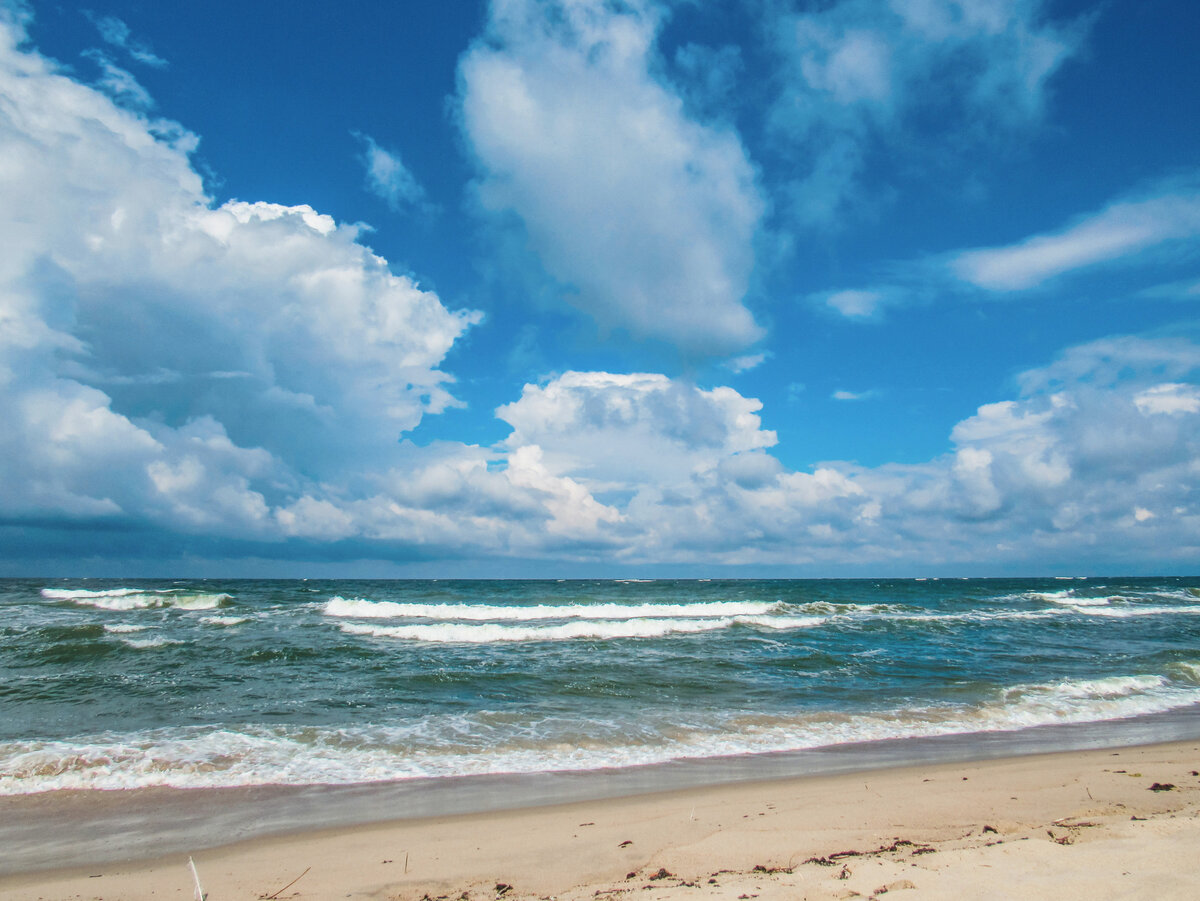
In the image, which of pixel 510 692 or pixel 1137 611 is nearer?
pixel 510 692

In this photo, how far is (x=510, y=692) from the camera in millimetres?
13680

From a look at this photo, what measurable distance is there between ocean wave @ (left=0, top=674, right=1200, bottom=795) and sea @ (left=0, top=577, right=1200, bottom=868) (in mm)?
45

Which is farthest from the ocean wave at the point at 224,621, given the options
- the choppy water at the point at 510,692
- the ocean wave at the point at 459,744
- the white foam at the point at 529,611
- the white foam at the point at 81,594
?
the white foam at the point at 81,594

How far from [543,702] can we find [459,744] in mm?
3139

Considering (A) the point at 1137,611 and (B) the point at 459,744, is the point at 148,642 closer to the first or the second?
(B) the point at 459,744

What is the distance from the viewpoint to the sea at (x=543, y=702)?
870 centimetres

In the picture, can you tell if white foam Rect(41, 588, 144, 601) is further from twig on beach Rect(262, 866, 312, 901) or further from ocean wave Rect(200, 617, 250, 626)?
twig on beach Rect(262, 866, 312, 901)

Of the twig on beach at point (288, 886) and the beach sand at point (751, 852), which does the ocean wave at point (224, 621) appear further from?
the twig on beach at point (288, 886)

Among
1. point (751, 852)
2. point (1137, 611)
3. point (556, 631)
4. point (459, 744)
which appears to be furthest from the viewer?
point (1137, 611)

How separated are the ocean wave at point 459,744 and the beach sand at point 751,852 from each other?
1919 mm

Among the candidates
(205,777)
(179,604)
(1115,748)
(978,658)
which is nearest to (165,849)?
(205,777)

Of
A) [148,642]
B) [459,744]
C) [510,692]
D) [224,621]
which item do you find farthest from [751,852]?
[224,621]

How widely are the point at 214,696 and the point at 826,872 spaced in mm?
13179

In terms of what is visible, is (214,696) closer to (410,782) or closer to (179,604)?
(410,782)
